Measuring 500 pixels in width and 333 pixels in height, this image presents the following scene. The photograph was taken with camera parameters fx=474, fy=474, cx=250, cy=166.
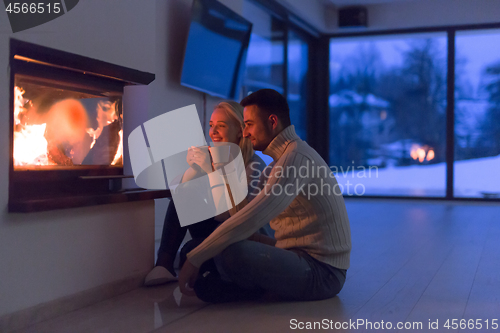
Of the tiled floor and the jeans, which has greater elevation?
the jeans

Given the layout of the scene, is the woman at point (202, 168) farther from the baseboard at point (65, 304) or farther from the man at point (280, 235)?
the man at point (280, 235)

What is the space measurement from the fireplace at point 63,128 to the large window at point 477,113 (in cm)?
507

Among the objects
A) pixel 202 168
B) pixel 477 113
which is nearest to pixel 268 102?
pixel 202 168

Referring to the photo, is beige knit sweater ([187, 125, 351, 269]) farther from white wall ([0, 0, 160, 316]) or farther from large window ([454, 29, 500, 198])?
large window ([454, 29, 500, 198])

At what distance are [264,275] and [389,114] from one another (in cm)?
519

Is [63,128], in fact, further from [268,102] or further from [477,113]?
[477,113]

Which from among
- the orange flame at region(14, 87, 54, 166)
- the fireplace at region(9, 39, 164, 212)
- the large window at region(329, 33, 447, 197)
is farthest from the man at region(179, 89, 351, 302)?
the large window at region(329, 33, 447, 197)

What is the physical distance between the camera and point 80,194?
1.85 meters

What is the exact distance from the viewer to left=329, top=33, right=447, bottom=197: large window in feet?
20.3

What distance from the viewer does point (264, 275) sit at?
1678 millimetres

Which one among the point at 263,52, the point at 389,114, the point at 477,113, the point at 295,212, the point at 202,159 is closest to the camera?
the point at 295,212

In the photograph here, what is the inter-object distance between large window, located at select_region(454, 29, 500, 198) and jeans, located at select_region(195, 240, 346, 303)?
4.91 meters

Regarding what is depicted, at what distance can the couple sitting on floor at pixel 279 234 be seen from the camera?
1617mm

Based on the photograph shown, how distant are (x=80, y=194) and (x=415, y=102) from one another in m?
5.37
